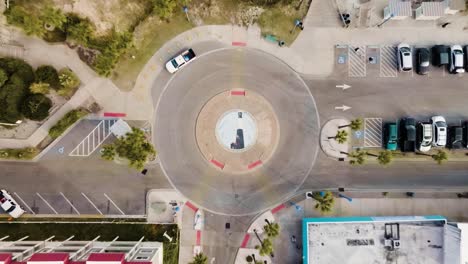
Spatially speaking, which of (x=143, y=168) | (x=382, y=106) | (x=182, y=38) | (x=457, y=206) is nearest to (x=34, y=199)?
(x=143, y=168)

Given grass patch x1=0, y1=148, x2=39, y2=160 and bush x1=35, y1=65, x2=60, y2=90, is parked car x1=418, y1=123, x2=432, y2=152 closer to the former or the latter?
bush x1=35, y1=65, x2=60, y2=90

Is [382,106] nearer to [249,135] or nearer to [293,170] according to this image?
[293,170]

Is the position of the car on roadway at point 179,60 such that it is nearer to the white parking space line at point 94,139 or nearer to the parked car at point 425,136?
the white parking space line at point 94,139

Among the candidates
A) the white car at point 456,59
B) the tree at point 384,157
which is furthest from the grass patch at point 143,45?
the white car at point 456,59

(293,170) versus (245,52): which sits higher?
(245,52)

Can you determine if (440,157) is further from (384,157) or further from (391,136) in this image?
(384,157)

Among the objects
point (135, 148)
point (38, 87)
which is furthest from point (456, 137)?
point (38, 87)

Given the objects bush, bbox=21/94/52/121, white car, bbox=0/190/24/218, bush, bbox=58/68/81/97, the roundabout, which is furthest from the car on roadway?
white car, bbox=0/190/24/218
